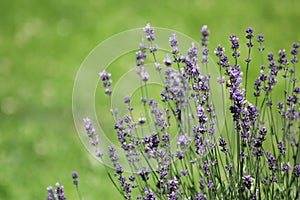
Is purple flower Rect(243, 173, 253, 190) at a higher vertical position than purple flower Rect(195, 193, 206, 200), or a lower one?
lower

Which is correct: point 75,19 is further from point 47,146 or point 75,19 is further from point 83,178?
point 83,178

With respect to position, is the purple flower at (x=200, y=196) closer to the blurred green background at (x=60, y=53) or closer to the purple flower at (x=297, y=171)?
the purple flower at (x=297, y=171)

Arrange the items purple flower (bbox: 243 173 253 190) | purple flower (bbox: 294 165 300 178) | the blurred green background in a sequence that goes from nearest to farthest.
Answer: purple flower (bbox: 243 173 253 190) < purple flower (bbox: 294 165 300 178) < the blurred green background

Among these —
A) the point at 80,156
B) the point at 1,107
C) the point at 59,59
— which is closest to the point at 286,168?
the point at 80,156

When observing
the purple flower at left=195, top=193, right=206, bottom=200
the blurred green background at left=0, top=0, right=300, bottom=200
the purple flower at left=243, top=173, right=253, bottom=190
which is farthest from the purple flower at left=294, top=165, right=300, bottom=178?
the blurred green background at left=0, top=0, right=300, bottom=200

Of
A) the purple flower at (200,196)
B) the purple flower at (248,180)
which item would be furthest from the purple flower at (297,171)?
the purple flower at (200,196)

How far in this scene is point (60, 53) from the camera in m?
5.72

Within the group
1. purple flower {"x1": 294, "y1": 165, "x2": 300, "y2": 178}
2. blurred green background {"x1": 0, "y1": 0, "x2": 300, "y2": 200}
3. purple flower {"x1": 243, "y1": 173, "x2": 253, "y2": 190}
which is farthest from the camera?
blurred green background {"x1": 0, "y1": 0, "x2": 300, "y2": 200}

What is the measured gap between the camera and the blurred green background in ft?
12.8

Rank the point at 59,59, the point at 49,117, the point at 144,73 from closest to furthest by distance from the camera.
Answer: the point at 144,73, the point at 49,117, the point at 59,59

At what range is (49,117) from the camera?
4652 mm

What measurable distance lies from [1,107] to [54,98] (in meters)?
0.56


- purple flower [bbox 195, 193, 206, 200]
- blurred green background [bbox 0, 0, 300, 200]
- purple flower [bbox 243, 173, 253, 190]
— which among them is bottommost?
purple flower [bbox 243, 173, 253, 190]

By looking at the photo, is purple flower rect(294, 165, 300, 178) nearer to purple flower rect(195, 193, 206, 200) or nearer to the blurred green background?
purple flower rect(195, 193, 206, 200)
